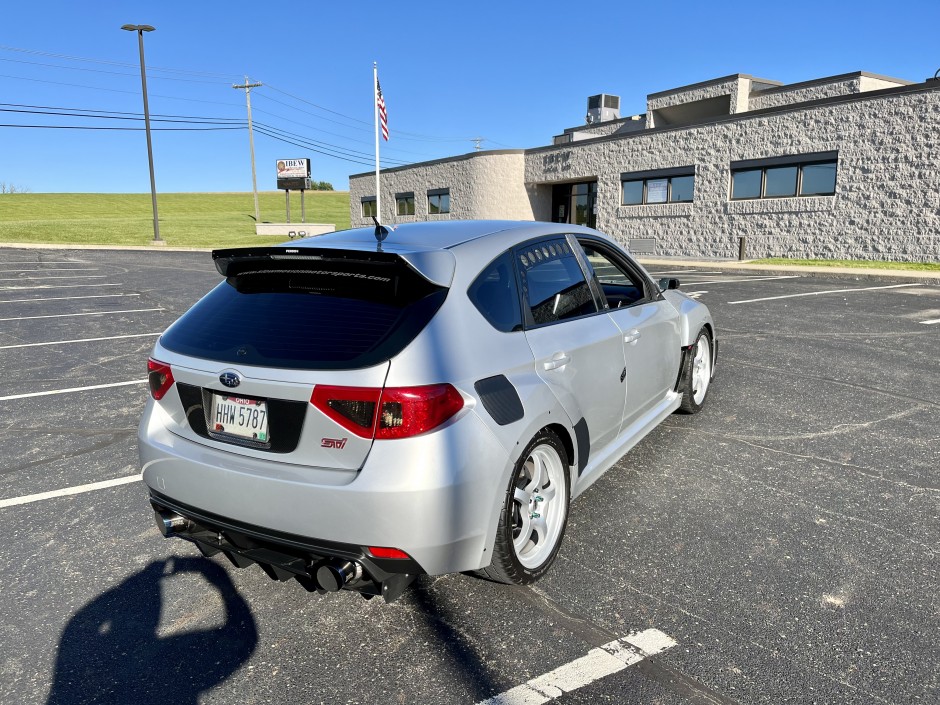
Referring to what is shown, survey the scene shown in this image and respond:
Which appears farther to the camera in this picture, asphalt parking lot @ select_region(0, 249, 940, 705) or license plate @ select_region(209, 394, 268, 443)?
license plate @ select_region(209, 394, 268, 443)

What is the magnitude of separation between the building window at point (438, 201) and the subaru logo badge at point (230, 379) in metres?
37.7

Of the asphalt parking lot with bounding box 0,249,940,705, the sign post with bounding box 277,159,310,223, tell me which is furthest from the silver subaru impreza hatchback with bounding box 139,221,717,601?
the sign post with bounding box 277,159,310,223

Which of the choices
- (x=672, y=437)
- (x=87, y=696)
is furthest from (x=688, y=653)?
(x=672, y=437)

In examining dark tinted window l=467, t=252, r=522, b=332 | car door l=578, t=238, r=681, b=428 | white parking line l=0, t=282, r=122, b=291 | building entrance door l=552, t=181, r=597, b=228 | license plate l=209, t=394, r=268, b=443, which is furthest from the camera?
building entrance door l=552, t=181, r=597, b=228

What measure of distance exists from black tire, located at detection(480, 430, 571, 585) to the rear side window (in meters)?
0.76

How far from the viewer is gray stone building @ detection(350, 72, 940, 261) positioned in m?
20.6

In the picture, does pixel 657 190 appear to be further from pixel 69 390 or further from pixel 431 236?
pixel 431 236

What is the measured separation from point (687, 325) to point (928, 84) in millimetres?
20330

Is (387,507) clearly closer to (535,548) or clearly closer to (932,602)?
(535,548)

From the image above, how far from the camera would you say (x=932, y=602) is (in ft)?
9.21

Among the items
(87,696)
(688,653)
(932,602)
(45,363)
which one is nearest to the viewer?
(87,696)

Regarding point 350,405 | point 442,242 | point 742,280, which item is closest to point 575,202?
point 742,280

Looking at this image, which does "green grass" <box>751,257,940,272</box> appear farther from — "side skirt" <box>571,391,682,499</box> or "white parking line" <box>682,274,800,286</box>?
"side skirt" <box>571,391,682,499</box>

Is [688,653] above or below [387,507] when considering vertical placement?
below
